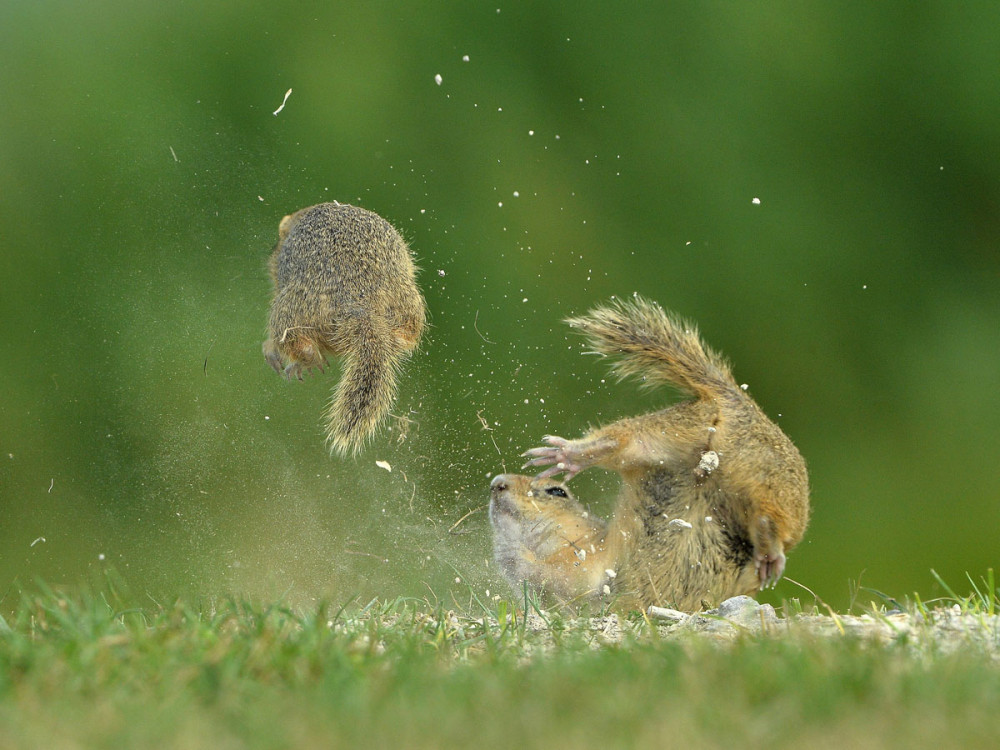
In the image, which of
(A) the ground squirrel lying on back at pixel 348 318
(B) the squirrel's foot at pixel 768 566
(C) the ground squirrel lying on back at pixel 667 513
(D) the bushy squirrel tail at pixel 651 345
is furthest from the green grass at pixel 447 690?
(D) the bushy squirrel tail at pixel 651 345

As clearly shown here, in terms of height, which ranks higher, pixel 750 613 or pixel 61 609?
pixel 61 609

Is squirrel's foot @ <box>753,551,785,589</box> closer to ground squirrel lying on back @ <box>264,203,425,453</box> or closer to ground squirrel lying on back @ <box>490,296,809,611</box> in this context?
ground squirrel lying on back @ <box>490,296,809,611</box>

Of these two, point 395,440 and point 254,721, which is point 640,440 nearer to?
point 395,440

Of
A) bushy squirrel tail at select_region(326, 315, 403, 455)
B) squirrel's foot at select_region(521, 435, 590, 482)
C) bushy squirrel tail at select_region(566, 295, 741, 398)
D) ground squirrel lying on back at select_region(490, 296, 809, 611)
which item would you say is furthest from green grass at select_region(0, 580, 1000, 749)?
bushy squirrel tail at select_region(566, 295, 741, 398)

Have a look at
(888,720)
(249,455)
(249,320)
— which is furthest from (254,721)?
(249,320)

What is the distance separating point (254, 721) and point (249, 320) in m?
4.80

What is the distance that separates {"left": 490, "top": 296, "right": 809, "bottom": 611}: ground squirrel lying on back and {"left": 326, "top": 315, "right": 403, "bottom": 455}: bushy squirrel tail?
0.68 metres

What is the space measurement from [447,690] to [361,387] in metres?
3.05

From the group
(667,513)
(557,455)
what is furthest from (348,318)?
(667,513)

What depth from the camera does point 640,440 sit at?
17.9ft

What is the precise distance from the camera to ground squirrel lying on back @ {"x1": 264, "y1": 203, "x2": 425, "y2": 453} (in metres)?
5.62

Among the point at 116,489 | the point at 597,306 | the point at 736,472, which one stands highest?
the point at 597,306

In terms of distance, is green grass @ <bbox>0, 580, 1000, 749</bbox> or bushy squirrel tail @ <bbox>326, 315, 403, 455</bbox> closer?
green grass @ <bbox>0, 580, 1000, 749</bbox>

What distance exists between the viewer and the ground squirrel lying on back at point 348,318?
5.62 m
